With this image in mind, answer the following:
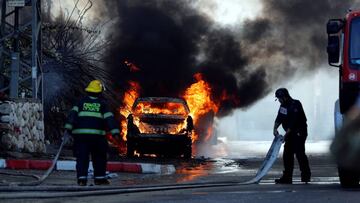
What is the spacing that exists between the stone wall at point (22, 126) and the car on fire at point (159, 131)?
8.74ft

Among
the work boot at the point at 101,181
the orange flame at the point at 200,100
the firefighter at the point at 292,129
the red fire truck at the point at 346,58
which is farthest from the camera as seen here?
the orange flame at the point at 200,100

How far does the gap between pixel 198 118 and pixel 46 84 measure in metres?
5.23

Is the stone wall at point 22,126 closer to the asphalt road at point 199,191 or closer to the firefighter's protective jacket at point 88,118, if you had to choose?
the asphalt road at point 199,191

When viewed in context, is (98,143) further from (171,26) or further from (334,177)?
(171,26)

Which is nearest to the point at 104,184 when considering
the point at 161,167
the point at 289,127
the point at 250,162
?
the point at 289,127

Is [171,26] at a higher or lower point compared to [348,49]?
higher

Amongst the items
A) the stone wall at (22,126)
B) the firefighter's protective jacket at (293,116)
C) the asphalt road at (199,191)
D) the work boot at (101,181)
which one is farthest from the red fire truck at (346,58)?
the stone wall at (22,126)

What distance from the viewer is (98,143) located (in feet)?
37.6

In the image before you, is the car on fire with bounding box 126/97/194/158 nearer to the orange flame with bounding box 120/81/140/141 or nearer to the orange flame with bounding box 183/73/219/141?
the orange flame with bounding box 120/81/140/141

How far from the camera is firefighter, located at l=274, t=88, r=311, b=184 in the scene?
12.9m

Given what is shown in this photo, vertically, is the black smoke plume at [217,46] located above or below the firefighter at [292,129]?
above

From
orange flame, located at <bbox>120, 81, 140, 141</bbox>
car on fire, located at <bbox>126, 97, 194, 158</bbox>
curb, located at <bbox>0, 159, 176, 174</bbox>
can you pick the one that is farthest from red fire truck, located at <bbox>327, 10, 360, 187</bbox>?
orange flame, located at <bbox>120, 81, 140, 141</bbox>

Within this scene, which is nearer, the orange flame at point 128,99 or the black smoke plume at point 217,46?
the orange flame at point 128,99

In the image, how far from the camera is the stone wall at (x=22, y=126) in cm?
1703
